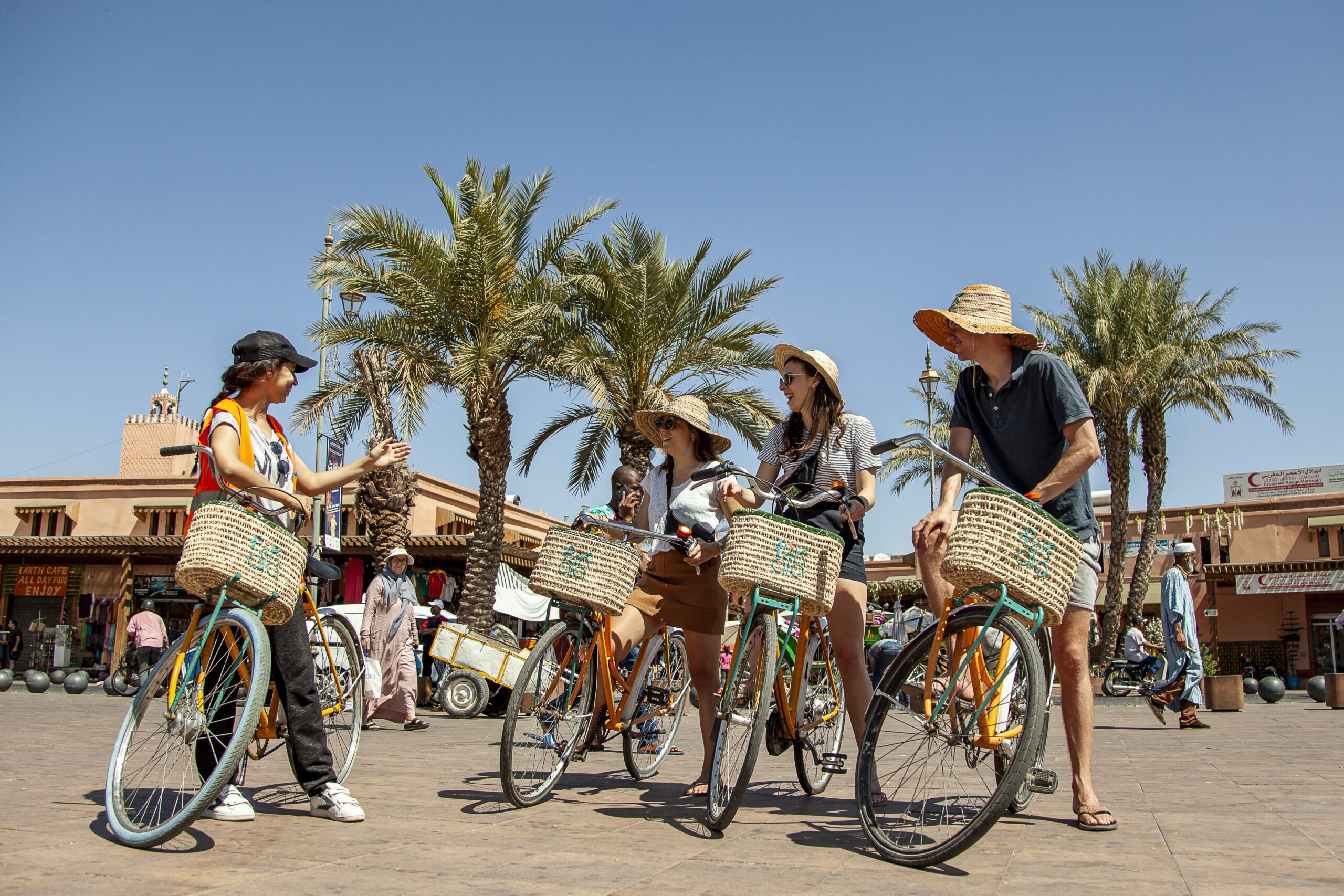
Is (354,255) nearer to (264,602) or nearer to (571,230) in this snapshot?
(571,230)

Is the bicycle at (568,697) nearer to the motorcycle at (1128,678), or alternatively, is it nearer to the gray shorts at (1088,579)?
the gray shorts at (1088,579)

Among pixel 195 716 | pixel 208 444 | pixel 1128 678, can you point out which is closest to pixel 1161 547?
pixel 1128 678

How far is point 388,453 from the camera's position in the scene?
4344 millimetres

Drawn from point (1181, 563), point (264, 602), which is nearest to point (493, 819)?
point (264, 602)

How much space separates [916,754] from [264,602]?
2384 mm

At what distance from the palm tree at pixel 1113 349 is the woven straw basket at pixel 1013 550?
968 inches

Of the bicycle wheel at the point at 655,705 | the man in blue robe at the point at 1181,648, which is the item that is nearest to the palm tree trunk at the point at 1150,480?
the man in blue robe at the point at 1181,648

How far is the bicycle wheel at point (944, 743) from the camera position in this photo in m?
3.13

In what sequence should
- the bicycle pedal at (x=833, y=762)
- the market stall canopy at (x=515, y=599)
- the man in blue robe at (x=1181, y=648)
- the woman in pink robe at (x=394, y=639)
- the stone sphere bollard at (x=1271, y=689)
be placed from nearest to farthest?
1. the bicycle pedal at (x=833, y=762)
2. the woman in pink robe at (x=394, y=639)
3. the man in blue robe at (x=1181, y=648)
4. the stone sphere bollard at (x=1271, y=689)
5. the market stall canopy at (x=515, y=599)

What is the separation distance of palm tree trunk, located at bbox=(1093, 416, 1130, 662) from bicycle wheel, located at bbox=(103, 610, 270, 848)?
25789mm

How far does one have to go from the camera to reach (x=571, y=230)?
61.9 feet

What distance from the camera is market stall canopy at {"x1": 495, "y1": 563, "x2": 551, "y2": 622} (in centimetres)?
2398

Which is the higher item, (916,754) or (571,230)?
(571,230)

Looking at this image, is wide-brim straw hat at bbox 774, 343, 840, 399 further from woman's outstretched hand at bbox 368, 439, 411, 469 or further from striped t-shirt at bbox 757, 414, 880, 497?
woman's outstretched hand at bbox 368, 439, 411, 469
